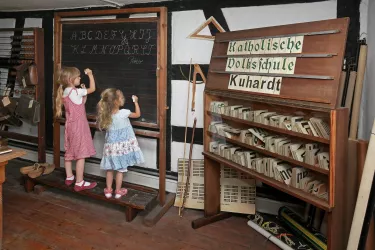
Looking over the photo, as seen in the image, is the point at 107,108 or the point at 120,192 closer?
the point at 107,108

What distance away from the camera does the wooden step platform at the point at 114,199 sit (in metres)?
2.67

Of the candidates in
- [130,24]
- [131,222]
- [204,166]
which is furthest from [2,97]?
[204,166]

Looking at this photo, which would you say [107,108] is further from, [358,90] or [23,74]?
[358,90]

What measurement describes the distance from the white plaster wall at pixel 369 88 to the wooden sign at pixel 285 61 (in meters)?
0.49

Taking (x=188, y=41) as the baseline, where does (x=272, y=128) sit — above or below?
below

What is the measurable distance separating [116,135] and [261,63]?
142 cm

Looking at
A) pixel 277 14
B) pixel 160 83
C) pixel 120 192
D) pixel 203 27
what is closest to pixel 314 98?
pixel 277 14

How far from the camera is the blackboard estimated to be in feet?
9.55

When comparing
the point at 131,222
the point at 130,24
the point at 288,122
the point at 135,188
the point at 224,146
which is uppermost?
the point at 130,24

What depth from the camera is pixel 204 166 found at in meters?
2.62

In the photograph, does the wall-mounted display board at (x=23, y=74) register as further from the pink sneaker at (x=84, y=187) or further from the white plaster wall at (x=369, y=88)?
the white plaster wall at (x=369, y=88)

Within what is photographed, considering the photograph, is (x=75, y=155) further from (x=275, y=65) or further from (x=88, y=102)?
(x=275, y=65)

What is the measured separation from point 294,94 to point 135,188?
1.85 meters

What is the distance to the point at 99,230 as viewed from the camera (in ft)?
8.25
